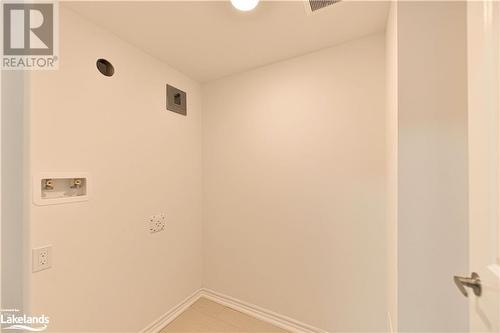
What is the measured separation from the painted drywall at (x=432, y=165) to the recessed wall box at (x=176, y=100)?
1.74 meters

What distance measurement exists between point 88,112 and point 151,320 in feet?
5.47

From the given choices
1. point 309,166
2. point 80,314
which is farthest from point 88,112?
point 309,166

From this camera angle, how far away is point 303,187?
70.2 inches

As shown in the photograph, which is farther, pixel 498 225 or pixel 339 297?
pixel 339 297

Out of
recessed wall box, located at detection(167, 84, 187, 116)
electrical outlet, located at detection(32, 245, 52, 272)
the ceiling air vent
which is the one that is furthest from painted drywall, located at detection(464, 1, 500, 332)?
recessed wall box, located at detection(167, 84, 187, 116)

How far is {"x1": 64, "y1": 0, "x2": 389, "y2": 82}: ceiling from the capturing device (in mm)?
1297

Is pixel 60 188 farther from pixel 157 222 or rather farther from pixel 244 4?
pixel 244 4

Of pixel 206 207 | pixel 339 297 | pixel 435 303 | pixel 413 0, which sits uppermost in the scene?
pixel 413 0

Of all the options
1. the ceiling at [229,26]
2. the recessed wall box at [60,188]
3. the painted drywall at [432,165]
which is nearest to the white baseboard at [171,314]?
the recessed wall box at [60,188]

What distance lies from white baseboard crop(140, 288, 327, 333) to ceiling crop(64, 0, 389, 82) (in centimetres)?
224

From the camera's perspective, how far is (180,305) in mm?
2041

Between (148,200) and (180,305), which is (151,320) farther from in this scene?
(148,200)

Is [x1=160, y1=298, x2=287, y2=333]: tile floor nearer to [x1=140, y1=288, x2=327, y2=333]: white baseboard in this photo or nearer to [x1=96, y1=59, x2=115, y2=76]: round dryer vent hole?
[x1=140, y1=288, x2=327, y2=333]: white baseboard

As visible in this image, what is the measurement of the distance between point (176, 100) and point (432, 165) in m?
2.00
